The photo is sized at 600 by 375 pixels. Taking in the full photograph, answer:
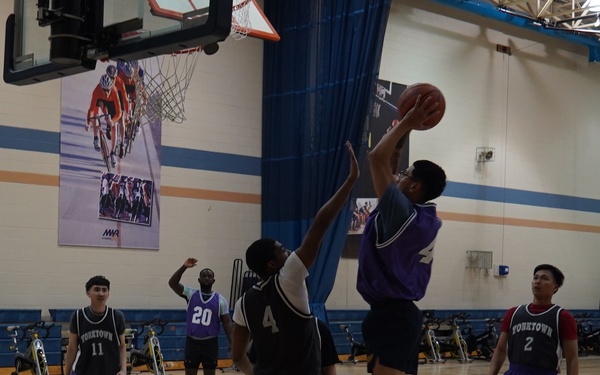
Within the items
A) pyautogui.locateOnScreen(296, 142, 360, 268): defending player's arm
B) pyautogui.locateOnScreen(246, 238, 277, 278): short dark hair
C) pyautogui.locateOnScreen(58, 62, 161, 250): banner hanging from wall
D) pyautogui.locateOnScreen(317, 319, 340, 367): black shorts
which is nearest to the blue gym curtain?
pyautogui.locateOnScreen(58, 62, 161, 250): banner hanging from wall

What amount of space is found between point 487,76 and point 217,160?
7122mm

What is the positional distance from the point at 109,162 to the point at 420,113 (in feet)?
34.0

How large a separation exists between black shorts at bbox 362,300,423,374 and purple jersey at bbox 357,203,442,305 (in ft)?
0.16

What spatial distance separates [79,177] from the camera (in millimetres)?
13180

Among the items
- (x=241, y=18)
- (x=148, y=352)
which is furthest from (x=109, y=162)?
(x=241, y=18)

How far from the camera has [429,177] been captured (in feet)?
12.7

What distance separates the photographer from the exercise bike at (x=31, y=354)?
10.9 m

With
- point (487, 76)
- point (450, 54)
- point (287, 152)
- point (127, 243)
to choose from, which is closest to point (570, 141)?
point (487, 76)

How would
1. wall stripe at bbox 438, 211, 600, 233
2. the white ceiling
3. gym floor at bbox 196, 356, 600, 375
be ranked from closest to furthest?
gym floor at bbox 196, 356, 600, 375, wall stripe at bbox 438, 211, 600, 233, the white ceiling

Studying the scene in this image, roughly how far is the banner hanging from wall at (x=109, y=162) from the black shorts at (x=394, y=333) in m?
9.47

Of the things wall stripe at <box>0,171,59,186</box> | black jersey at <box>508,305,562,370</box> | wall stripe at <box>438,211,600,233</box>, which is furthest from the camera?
wall stripe at <box>438,211,600,233</box>

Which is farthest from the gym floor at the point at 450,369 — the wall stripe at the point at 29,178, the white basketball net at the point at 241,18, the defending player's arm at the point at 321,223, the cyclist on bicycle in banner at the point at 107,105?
the defending player's arm at the point at 321,223

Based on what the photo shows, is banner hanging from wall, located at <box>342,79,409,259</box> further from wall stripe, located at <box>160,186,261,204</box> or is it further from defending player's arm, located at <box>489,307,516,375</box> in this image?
defending player's arm, located at <box>489,307,516,375</box>

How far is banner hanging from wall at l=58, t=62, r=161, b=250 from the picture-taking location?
42.9 ft
